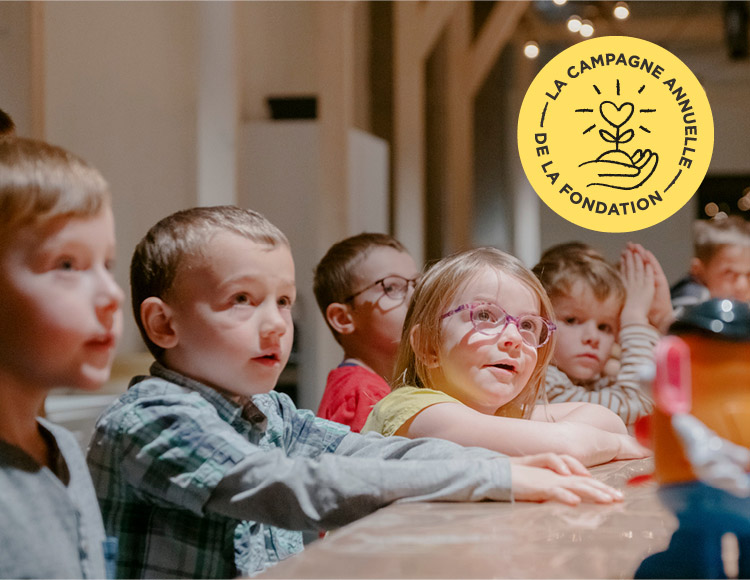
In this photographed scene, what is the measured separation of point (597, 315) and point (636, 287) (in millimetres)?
94

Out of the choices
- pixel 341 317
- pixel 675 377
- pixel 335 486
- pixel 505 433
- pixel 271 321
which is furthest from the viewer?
pixel 341 317

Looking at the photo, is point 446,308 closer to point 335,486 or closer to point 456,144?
point 335,486

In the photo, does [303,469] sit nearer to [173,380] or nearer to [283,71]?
[173,380]

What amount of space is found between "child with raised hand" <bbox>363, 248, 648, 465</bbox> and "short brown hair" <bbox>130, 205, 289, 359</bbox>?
0.33 m

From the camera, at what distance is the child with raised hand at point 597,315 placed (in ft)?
5.65

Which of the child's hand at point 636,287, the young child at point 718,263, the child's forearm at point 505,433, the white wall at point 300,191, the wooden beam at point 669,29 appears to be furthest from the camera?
the wooden beam at point 669,29

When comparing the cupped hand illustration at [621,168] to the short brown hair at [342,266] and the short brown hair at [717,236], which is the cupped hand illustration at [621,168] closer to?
the short brown hair at [342,266]

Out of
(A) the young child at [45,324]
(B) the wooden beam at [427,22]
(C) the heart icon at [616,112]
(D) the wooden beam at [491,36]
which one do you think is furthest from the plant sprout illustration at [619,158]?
(D) the wooden beam at [491,36]

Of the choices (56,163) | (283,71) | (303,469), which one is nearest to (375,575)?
(303,469)

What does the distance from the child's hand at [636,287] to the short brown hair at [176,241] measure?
90cm

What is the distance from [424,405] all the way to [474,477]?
0.28 metres

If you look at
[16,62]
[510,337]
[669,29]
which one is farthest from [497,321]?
[669,29]

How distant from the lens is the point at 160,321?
3.49ft

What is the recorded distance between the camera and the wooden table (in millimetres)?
703
